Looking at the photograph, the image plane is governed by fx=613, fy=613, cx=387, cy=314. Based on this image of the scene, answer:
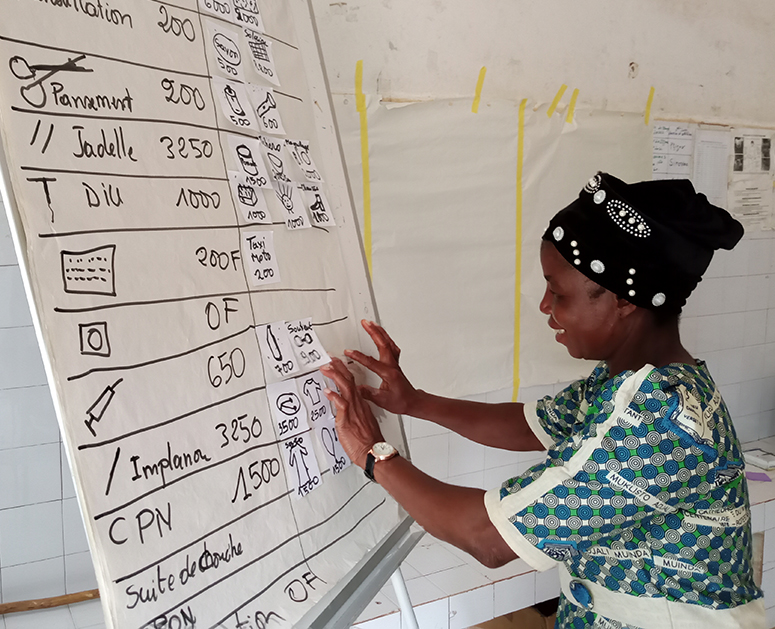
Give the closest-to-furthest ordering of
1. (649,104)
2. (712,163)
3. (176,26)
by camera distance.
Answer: (176,26), (649,104), (712,163)

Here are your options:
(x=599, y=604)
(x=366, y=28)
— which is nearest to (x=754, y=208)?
(x=366, y=28)

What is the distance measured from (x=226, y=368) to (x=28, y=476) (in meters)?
1.17

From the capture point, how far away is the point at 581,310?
1.12m

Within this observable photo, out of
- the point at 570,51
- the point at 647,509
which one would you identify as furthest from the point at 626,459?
the point at 570,51

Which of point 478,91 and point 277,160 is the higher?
point 478,91

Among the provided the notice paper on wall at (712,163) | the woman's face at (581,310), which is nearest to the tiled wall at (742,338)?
the notice paper on wall at (712,163)

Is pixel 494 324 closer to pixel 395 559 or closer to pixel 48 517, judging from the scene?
pixel 395 559

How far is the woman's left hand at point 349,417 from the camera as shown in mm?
999

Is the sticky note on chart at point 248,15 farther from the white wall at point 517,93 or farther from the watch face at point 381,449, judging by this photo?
the white wall at point 517,93

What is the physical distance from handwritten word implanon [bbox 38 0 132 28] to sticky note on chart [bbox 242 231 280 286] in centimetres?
29

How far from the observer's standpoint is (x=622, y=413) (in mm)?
915

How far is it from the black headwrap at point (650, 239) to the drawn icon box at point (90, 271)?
768 millimetres

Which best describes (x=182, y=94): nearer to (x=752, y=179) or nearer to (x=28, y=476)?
(x=28, y=476)

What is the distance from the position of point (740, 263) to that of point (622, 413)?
7.73 ft
